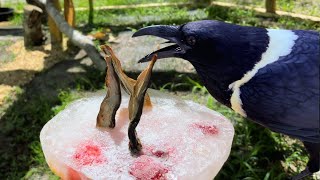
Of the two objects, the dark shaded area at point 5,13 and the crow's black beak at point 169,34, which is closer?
the crow's black beak at point 169,34

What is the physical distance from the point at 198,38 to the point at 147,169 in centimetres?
67

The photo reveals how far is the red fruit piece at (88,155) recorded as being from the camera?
7.64ft

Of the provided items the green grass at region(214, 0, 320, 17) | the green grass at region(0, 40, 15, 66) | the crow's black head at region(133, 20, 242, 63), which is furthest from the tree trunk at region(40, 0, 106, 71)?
the green grass at region(214, 0, 320, 17)

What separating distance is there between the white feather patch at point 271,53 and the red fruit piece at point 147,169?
1.62 feet

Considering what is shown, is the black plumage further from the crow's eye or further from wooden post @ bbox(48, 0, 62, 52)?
wooden post @ bbox(48, 0, 62, 52)

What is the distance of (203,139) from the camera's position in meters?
2.54

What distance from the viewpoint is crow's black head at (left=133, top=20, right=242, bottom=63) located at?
2.33m

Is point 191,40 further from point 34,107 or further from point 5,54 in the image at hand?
point 5,54

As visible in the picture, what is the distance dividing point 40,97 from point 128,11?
8.55ft

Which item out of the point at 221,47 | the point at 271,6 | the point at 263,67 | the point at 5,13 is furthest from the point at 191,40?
the point at 5,13

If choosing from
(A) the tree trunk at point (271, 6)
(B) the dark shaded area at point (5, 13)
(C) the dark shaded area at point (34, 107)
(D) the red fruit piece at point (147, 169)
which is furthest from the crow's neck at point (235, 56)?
A: (B) the dark shaded area at point (5, 13)

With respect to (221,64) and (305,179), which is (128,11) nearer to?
(305,179)

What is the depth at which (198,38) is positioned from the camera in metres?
2.34

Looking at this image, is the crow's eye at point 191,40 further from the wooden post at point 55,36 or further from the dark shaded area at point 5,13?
the dark shaded area at point 5,13
